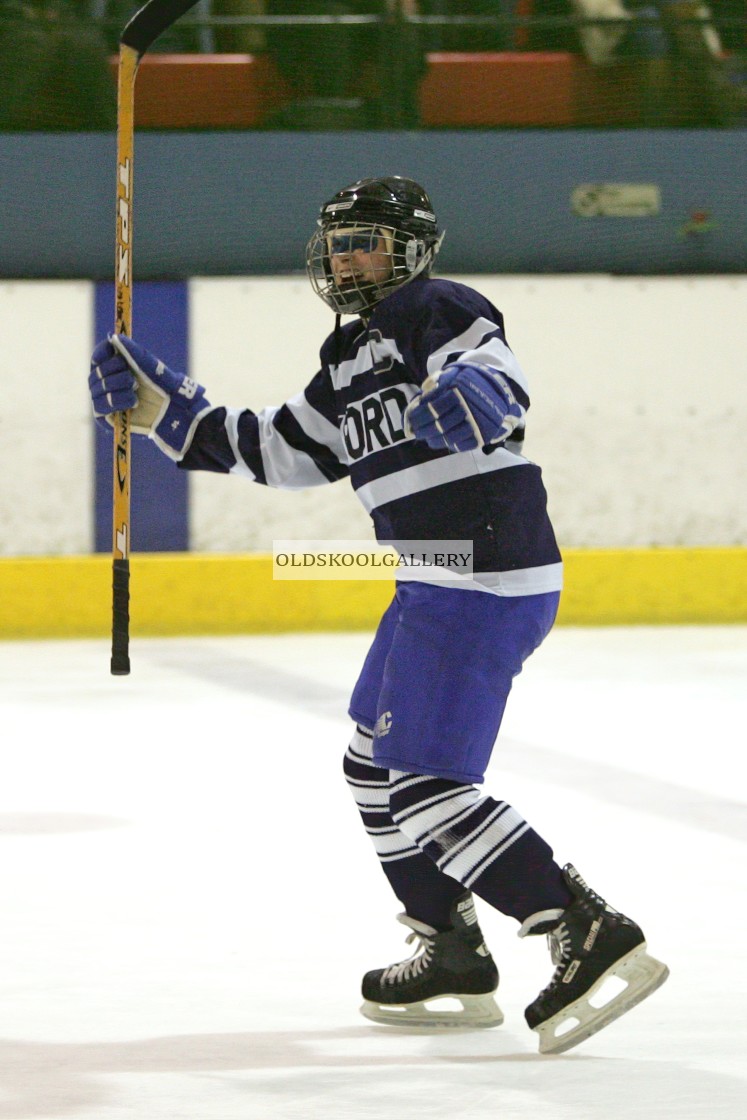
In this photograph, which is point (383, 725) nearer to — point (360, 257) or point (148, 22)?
point (360, 257)

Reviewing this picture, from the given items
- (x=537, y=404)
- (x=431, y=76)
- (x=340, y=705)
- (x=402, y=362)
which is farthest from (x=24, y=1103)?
(x=431, y=76)

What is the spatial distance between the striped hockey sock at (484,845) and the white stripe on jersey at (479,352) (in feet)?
1.77

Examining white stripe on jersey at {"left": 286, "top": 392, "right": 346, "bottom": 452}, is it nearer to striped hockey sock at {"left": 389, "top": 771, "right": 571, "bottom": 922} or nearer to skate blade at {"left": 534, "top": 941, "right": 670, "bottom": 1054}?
striped hockey sock at {"left": 389, "top": 771, "right": 571, "bottom": 922}

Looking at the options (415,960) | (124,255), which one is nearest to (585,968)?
(415,960)

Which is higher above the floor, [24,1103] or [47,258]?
[47,258]

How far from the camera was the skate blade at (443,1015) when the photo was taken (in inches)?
103

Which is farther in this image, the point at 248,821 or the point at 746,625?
the point at 746,625

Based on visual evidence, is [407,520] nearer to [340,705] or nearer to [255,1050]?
[255,1050]

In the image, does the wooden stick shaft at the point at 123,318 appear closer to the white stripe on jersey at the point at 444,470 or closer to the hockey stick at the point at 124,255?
the hockey stick at the point at 124,255

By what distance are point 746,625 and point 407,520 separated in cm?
497

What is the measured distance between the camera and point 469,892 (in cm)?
267

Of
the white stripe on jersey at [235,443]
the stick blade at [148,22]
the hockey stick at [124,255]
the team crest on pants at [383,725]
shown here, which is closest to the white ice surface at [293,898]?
the team crest on pants at [383,725]

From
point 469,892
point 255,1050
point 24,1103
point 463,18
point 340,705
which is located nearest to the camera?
point 24,1103

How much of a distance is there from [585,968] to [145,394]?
106 centimetres
